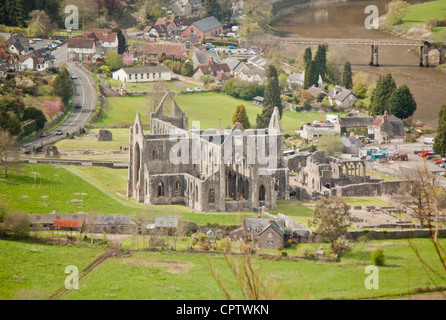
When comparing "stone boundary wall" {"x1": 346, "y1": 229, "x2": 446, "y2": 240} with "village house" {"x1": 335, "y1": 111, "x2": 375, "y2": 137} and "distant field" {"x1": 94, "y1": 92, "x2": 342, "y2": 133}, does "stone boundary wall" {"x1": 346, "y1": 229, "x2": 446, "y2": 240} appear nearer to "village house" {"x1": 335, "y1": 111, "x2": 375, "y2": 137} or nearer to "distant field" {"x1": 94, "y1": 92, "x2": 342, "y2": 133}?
"village house" {"x1": 335, "y1": 111, "x2": 375, "y2": 137}

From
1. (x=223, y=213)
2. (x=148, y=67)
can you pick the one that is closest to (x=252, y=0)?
(x=148, y=67)

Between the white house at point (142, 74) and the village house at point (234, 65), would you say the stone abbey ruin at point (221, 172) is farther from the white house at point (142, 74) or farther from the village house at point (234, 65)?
the village house at point (234, 65)

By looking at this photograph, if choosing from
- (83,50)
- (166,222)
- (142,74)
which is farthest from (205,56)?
(166,222)

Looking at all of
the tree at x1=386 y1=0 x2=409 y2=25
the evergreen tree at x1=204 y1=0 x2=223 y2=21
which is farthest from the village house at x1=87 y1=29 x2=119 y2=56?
the tree at x1=386 y1=0 x2=409 y2=25

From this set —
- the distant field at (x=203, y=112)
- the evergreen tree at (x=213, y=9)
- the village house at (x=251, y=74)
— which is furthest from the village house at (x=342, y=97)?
the evergreen tree at (x=213, y=9)

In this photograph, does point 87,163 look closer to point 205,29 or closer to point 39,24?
point 39,24

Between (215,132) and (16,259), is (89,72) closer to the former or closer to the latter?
(215,132)
